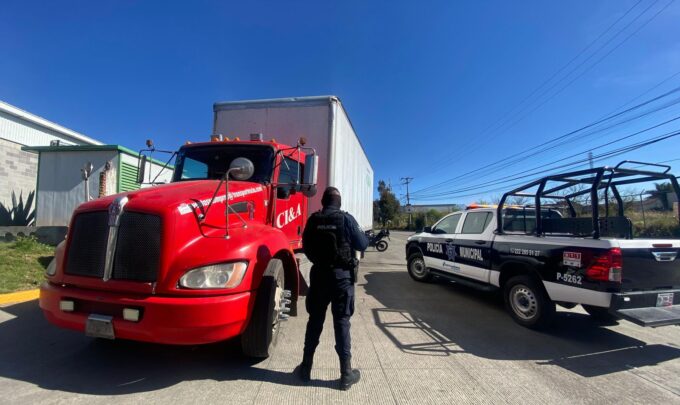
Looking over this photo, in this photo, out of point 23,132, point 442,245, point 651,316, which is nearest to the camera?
point 651,316

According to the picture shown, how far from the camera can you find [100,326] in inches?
103

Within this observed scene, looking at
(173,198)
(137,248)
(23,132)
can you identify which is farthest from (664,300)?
(23,132)

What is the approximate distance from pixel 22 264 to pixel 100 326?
626cm

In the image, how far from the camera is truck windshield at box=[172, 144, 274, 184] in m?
4.58

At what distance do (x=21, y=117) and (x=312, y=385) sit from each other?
63.1 feet

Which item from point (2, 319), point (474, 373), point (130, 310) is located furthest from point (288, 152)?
point (2, 319)

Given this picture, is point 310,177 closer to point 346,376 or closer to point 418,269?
point 346,376

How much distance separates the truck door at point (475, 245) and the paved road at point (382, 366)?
1107 mm

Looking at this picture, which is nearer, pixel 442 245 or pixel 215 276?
pixel 215 276

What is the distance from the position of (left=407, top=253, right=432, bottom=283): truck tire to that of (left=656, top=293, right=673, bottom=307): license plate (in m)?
4.23

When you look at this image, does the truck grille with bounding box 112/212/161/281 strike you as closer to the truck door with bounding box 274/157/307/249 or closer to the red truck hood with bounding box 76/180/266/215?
the red truck hood with bounding box 76/180/266/215

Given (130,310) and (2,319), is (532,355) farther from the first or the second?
(2,319)

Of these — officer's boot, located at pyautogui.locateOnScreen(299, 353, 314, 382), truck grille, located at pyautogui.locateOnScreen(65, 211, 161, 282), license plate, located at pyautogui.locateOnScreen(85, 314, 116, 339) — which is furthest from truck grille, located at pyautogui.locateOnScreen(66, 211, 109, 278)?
officer's boot, located at pyautogui.locateOnScreen(299, 353, 314, 382)

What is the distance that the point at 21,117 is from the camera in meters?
14.8
